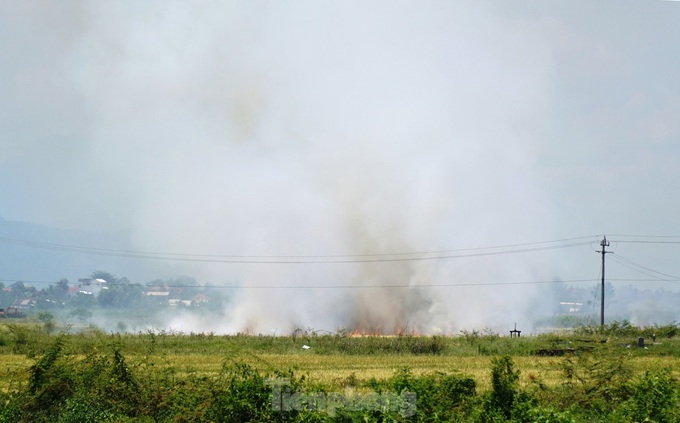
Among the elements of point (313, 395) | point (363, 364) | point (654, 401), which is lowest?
point (313, 395)

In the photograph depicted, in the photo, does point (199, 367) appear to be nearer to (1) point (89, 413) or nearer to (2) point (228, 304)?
(1) point (89, 413)

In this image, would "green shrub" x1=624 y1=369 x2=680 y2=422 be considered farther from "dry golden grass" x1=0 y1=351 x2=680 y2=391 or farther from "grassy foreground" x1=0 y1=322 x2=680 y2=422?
"dry golden grass" x1=0 y1=351 x2=680 y2=391

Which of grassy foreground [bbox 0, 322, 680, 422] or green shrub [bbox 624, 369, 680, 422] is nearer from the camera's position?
grassy foreground [bbox 0, 322, 680, 422]

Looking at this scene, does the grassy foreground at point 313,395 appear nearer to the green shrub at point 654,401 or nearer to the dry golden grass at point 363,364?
the green shrub at point 654,401


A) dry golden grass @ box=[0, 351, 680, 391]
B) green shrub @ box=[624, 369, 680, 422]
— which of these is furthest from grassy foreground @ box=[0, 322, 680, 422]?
dry golden grass @ box=[0, 351, 680, 391]

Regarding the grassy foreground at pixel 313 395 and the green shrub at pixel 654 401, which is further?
the green shrub at pixel 654 401

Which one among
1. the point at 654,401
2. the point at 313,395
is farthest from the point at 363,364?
the point at 654,401

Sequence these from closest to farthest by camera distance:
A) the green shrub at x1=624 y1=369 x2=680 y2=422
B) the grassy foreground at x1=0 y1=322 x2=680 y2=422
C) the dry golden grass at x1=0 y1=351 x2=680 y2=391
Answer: the grassy foreground at x1=0 y1=322 x2=680 y2=422 → the green shrub at x1=624 y1=369 x2=680 y2=422 → the dry golden grass at x1=0 y1=351 x2=680 y2=391

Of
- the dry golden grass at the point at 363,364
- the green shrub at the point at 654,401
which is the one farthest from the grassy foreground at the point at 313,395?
the dry golden grass at the point at 363,364

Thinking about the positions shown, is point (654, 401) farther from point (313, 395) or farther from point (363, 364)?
point (363, 364)

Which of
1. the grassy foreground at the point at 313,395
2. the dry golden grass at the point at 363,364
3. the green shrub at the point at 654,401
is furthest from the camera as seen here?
the dry golden grass at the point at 363,364

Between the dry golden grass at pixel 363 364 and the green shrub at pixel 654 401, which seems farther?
the dry golden grass at pixel 363 364

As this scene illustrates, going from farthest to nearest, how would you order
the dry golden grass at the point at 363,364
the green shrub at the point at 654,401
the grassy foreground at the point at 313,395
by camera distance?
the dry golden grass at the point at 363,364 < the green shrub at the point at 654,401 < the grassy foreground at the point at 313,395

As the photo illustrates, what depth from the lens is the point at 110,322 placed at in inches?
2350
